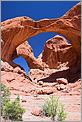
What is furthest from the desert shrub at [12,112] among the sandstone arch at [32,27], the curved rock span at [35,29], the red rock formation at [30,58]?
the red rock formation at [30,58]

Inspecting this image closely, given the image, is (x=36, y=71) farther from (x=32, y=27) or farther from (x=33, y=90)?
(x=33, y=90)

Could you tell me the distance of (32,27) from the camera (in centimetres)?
2188

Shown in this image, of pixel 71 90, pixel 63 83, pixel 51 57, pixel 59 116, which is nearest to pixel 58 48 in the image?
pixel 51 57

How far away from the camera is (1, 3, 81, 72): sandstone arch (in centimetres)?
2108

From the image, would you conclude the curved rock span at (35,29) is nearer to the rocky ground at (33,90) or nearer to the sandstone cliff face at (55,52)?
the rocky ground at (33,90)

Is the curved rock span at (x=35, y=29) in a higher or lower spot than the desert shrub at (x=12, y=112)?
higher

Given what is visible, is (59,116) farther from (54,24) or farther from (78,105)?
(54,24)

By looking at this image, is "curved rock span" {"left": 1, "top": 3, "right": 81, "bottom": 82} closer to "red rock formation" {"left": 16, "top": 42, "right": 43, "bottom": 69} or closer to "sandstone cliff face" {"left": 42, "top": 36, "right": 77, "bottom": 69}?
"red rock formation" {"left": 16, "top": 42, "right": 43, "bottom": 69}

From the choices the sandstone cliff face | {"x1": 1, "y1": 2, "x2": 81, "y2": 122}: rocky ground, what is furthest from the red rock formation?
the sandstone cliff face

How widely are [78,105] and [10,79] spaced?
7.34 m

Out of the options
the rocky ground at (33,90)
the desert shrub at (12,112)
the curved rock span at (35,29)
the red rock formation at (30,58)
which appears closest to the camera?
A: the desert shrub at (12,112)

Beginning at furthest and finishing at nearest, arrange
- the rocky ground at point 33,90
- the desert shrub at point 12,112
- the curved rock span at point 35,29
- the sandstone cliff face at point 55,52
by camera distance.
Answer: the sandstone cliff face at point 55,52 → the curved rock span at point 35,29 → the rocky ground at point 33,90 → the desert shrub at point 12,112

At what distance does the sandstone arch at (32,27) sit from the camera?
21078mm

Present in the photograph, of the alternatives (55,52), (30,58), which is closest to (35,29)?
(30,58)
